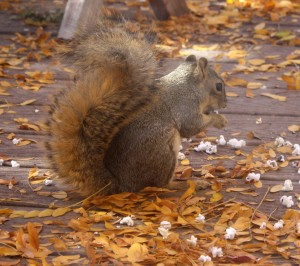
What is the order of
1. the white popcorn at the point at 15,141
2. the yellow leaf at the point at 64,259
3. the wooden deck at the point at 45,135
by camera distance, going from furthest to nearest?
the white popcorn at the point at 15,141, the wooden deck at the point at 45,135, the yellow leaf at the point at 64,259

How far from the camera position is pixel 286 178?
2764mm

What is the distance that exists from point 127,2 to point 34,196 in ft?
9.47

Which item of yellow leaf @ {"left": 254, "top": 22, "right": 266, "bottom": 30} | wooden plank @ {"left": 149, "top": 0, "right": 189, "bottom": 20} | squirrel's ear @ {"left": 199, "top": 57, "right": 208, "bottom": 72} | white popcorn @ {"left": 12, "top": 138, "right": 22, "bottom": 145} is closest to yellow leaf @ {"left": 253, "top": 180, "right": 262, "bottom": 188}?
squirrel's ear @ {"left": 199, "top": 57, "right": 208, "bottom": 72}

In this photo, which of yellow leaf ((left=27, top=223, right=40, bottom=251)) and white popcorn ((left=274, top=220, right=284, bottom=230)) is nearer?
yellow leaf ((left=27, top=223, right=40, bottom=251))

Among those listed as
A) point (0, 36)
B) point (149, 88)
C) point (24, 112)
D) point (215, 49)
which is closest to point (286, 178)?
point (149, 88)

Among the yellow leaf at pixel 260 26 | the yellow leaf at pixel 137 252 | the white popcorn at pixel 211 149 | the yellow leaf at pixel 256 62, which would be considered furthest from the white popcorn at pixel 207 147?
the yellow leaf at pixel 260 26

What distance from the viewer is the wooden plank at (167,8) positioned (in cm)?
475

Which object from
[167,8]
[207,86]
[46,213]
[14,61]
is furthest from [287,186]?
[167,8]

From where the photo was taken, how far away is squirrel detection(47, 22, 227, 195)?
2.47 meters

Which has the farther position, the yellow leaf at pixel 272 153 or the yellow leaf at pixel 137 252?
the yellow leaf at pixel 272 153

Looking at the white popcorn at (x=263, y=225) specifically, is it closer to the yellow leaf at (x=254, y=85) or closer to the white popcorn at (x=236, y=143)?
the white popcorn at (x=236, y=143)

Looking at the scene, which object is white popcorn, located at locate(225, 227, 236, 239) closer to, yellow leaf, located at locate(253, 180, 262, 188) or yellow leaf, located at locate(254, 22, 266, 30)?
yellow leaf, located at locate(253, 180, 262, 188)

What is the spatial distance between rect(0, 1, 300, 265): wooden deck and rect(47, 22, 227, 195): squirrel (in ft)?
0.34

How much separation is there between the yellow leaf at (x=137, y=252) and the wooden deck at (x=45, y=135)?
35 millimetres
